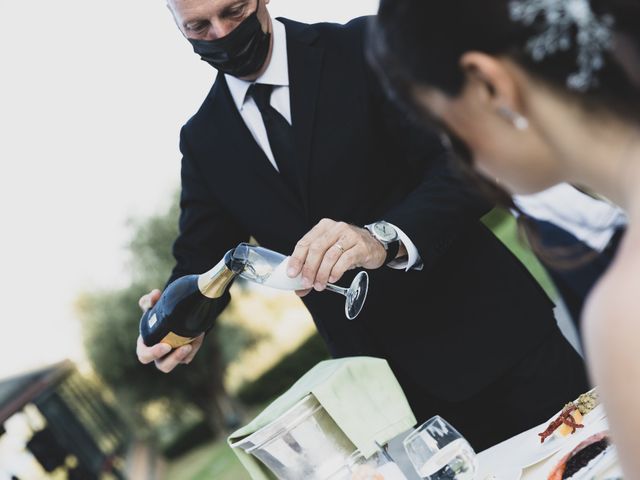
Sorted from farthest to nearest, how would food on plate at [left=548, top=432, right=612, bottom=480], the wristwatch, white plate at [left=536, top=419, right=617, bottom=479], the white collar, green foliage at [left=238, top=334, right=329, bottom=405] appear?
green foliage at [left=238, top=334, right=329, bottom=405] → the white collar → the wristwatch → white plate at [left=536, top=419, right=617, bottom=479] → food on plate at [left=548, top=432, right=612, bottom=480]

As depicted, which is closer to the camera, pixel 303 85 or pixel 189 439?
pixel 303 85

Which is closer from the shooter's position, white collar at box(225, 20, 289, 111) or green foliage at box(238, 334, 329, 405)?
white collar at box(225, 20, 289, 111)

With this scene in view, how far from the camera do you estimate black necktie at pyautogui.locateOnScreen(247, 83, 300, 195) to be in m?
2.50

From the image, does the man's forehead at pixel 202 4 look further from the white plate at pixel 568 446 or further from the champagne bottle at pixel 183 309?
the white plate at pixel 568 446

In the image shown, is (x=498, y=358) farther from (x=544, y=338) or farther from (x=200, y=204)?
(x=200, y=204)

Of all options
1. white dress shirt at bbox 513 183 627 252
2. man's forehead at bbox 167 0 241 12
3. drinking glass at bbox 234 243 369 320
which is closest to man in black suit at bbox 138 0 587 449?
man's forehead at bbox 167 0 241 12

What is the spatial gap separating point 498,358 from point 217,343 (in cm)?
2289

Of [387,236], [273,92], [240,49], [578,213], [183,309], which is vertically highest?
[240,49]

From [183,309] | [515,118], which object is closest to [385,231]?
[183,309]

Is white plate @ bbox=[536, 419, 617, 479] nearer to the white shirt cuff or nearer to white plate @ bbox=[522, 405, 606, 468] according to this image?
white plate @ bbox=[522, 405, 606, 468]

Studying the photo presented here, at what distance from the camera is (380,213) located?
2.50 metres

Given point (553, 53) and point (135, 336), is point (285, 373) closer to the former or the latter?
point (135, 336)

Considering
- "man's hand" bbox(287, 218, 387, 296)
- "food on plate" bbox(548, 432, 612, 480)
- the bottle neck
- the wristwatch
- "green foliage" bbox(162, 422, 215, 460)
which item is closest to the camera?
"food on plate" bbox(548, 432, 612, 480)

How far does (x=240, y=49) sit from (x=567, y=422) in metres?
1.40
